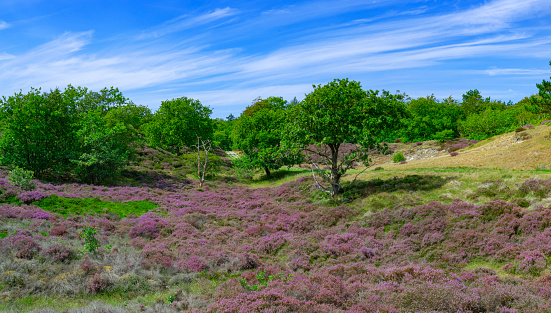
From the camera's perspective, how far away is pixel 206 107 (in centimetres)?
5853

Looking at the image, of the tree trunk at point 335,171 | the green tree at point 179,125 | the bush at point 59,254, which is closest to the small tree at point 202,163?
the green tree at point 179,125

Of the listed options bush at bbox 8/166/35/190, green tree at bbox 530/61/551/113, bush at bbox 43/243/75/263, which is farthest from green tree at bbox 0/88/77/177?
green tree at bbox 530/61/551/113

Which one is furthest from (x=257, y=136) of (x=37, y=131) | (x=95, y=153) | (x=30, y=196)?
(x=30, y=196)

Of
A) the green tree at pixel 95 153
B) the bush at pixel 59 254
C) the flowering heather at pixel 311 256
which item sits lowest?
the flowering heather at pixel 311 256

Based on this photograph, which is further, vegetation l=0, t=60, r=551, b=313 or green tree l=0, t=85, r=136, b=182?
green tree l=0, t=85, r=136, b=182

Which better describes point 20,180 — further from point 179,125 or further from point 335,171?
point 179,125

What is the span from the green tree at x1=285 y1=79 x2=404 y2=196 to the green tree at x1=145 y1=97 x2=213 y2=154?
3362cm

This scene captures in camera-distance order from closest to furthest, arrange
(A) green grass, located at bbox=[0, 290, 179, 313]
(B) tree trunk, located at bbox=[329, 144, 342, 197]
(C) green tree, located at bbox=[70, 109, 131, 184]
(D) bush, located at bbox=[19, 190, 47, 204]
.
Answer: (A) green grass, located at bbox=[0, 290, 179, 313] < (D) bush, located at bbox=[19, 190, 47, 204] < (B) tree trunk, located at bbox=[329, 144, 342, 197] < (C) green tree, located at bbox=[70, 109, 131, 184]

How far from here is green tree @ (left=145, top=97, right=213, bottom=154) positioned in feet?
175

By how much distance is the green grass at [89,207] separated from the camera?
62.8 ft

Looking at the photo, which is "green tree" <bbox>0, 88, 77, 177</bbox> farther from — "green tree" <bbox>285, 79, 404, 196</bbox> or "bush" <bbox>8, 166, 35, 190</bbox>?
"green tree" <bbox>285, 79, 404, 196</bbox>

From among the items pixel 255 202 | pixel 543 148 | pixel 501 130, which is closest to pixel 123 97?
pixel 255 202

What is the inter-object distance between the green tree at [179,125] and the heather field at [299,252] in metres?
30.0

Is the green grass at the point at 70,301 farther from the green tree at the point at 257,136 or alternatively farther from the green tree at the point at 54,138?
the green tree at the point at 257,136
